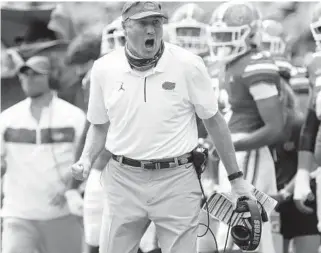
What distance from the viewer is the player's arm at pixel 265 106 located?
25.0 ft

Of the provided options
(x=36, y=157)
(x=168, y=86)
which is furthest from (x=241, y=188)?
(x=36, y=157)

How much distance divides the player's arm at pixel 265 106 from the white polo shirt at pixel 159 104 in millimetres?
1422

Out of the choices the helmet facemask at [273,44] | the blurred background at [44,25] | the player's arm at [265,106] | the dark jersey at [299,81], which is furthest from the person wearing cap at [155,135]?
the blurred background at [44,25]

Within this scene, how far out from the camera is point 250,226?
6.38 m

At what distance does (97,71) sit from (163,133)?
1.88ft

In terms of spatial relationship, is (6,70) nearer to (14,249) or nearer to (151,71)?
(14,249)

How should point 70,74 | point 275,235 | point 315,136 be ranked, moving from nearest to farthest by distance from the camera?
1. point 315,136
2. point 275,235
3. point 70,74

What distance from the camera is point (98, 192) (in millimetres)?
7945

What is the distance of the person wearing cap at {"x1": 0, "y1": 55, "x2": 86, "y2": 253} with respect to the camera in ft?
27.7

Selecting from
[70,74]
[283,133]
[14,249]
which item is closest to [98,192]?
[14,249]

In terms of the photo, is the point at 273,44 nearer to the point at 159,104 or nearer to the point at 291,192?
the point at 291,192

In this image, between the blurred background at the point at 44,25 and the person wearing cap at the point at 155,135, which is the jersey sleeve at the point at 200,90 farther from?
the blurred background at the point at 44,25

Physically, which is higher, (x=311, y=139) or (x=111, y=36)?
(x=111, y=36)

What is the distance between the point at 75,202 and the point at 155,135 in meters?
2.32
